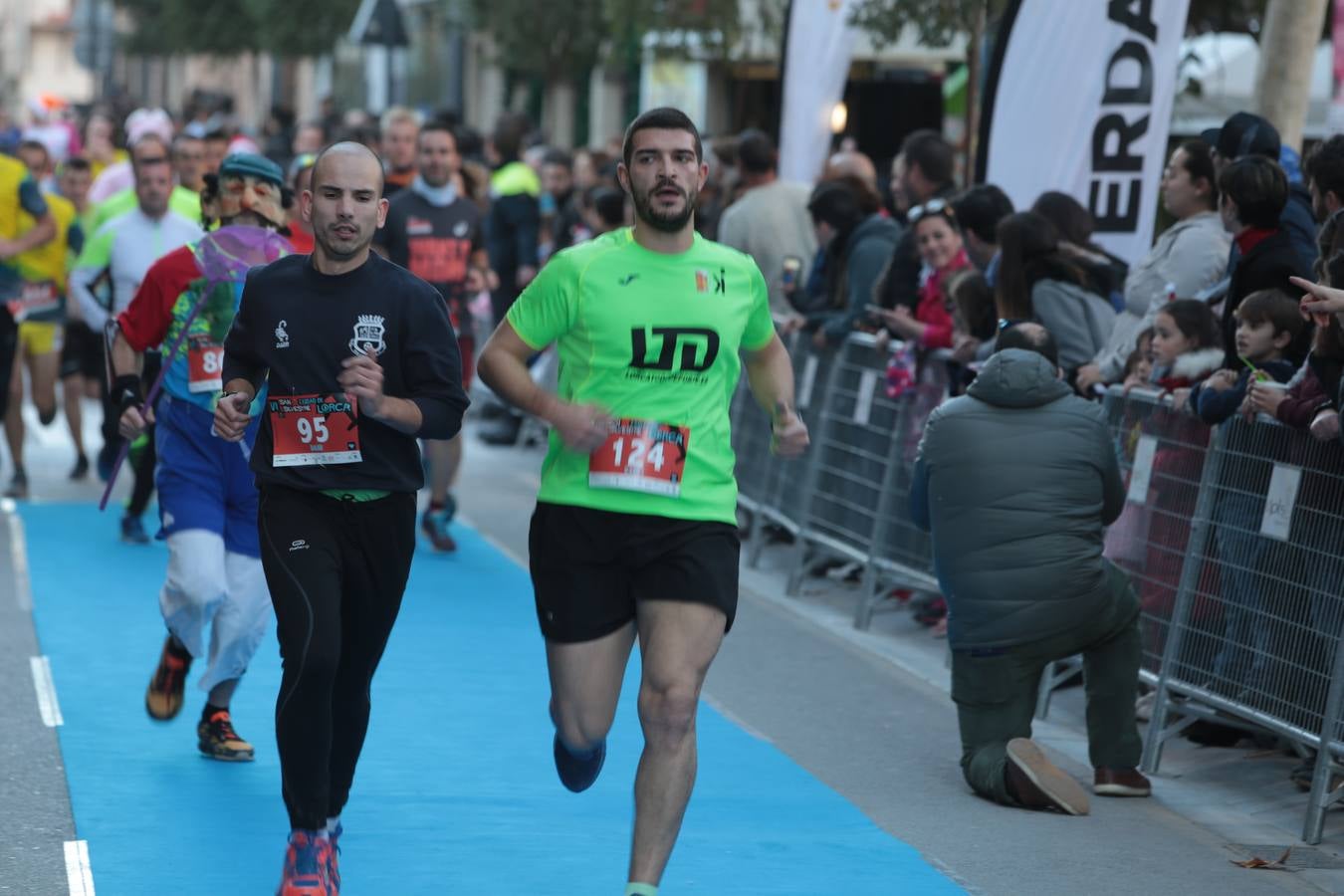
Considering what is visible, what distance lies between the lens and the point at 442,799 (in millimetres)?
7637

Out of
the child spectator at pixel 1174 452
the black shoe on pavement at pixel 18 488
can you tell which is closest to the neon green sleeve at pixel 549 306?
the child spectator at pixel 1174 452

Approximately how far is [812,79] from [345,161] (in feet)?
30.1

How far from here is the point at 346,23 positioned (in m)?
43.4

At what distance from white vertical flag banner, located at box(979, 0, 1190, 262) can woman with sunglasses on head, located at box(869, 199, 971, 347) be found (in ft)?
2.05

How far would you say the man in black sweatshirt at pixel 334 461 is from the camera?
6.17 metres

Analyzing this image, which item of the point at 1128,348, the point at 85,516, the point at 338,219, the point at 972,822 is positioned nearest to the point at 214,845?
the point at 338,219

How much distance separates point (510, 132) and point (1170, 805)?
12966 mm

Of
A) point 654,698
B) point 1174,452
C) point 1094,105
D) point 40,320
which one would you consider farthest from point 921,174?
point 654,698

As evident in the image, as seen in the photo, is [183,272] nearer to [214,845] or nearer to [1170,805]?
[214,845]

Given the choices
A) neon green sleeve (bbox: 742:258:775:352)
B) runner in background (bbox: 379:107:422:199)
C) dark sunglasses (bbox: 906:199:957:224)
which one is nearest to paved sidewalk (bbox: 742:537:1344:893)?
dark sunglasses (bbox: 906:199:957:224)

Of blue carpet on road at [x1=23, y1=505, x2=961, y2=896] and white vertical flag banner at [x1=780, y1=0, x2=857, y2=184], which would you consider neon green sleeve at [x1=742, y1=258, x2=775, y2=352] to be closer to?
blue carpet on road at [x1=23, y1=505, x2=961, y2=896]

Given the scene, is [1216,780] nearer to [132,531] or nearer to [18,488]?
[132,531]

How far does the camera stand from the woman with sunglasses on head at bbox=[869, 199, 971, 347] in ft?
35.8

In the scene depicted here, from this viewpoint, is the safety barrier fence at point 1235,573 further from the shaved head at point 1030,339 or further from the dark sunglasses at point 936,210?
the dark sunglasses at point 936,210
